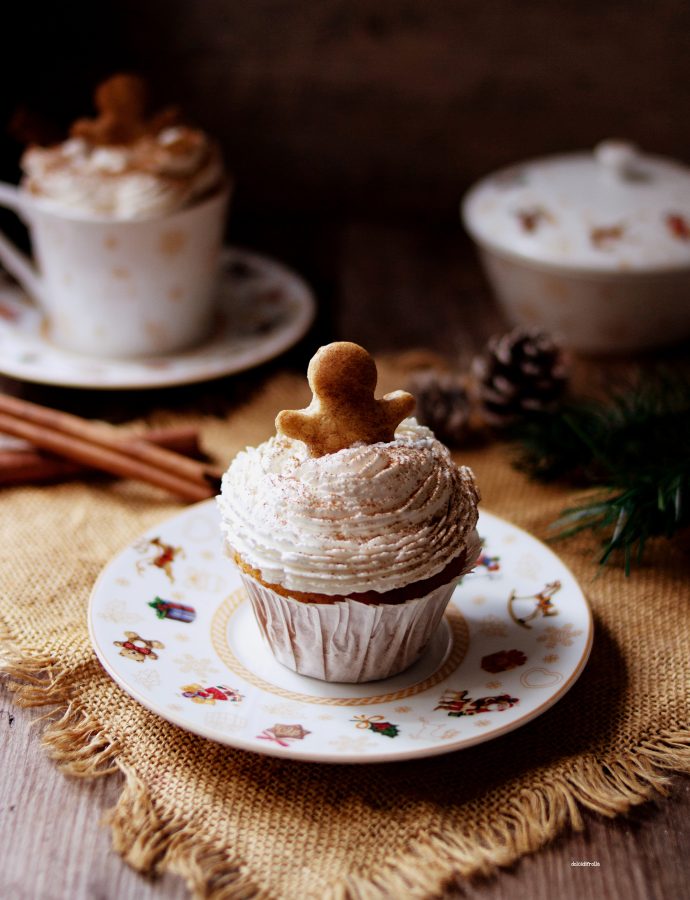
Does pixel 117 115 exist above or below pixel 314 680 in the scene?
above

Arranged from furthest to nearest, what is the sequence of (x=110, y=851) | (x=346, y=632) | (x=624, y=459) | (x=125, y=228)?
1. (x=125, y=228)
2. (x=624, y=459)
3. (x=346, y=632)
4. (x=110, y=851)

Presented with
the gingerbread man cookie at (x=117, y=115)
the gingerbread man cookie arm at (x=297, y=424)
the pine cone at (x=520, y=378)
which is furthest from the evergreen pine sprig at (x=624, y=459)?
the gingerbread man cookie at (x=117, y=115)

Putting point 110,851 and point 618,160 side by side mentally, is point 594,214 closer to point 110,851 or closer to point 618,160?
point 618,160

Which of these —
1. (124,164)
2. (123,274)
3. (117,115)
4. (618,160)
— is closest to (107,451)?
(123,274)

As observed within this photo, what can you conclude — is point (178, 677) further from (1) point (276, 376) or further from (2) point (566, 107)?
(2) point (566, 107)

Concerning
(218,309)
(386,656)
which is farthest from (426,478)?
(218,309)

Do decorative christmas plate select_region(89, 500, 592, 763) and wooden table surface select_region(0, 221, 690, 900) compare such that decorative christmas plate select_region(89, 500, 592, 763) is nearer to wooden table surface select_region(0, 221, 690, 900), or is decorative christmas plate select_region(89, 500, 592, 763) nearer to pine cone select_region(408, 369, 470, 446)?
wooden table surface select_region(0, 221, 690, 900)
